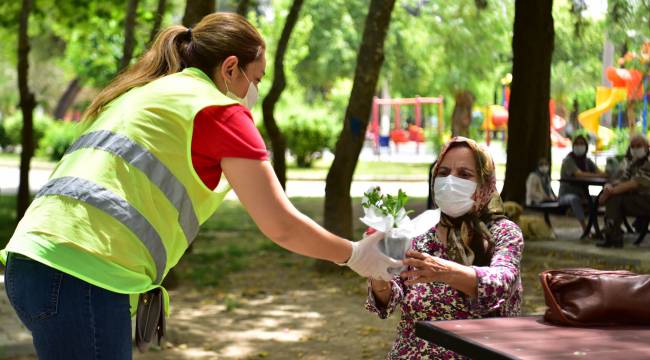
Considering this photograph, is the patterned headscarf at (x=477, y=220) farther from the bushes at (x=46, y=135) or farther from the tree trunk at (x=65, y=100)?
the tree trunk at (x=65, y=100)

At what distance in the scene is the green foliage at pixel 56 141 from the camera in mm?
35312

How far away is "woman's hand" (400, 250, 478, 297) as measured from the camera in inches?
124

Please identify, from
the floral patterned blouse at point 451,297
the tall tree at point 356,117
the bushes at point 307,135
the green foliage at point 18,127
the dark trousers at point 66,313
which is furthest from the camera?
the green foliage at point 18,127

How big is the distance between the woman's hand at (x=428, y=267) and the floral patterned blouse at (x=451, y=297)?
10 centimetres

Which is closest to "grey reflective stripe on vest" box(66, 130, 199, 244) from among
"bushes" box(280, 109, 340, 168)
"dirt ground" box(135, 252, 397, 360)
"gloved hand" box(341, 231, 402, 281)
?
"gloved hand" box(341, 231, 402, 281)

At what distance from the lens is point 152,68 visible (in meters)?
2.92

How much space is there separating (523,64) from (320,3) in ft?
117

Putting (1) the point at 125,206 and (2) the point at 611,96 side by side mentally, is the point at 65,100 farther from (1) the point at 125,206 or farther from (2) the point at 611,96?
(1) the point at 125,206

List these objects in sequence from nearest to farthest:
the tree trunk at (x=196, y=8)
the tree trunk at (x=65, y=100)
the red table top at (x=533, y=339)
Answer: the red table top at (x=533, y=339)
the tree trunk at (x=196, y=8)
the tree trunk at (x=65, y=100)

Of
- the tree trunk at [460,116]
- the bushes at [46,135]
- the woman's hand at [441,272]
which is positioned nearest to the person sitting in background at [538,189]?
the tree trunk at [460,116]

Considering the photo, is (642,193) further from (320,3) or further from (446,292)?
(320,3)

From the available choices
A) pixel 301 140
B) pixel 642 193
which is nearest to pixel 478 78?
pixel 301 140

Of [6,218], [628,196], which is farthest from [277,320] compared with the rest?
[6,218]

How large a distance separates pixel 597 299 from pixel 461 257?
25.3 inches
